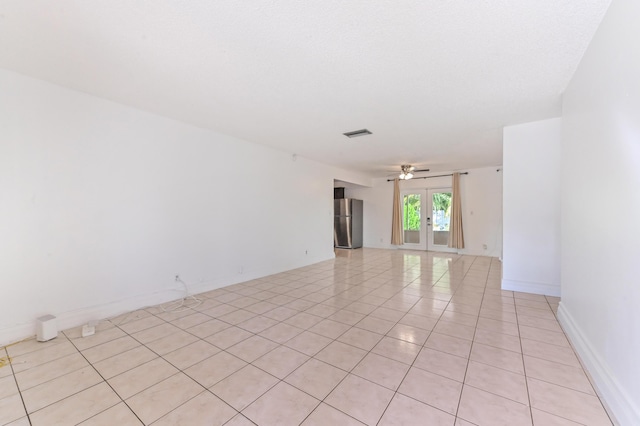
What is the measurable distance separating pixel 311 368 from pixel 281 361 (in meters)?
0.26

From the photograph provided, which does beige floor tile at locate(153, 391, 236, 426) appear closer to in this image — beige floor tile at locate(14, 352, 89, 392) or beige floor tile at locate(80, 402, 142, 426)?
beige floor tile at locate(80, 402, 142, 426)

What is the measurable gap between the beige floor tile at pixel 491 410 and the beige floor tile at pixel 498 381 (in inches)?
2.4

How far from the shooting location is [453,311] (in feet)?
9.95

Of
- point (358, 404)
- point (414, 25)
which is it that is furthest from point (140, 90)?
point (358, 404)

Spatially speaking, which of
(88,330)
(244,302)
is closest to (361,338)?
(244,302)

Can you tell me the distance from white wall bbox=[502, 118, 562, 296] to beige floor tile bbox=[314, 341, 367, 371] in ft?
9.86

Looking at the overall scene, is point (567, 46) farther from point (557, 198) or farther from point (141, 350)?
point (141, 350)

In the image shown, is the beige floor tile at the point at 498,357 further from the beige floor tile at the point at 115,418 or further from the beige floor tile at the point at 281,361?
the beige floor tile at the point at 115,418

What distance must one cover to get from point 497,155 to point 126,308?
276 inches

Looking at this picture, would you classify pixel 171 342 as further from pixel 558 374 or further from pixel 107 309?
pixel 558 374

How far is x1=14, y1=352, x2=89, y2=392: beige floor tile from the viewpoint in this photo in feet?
5.84

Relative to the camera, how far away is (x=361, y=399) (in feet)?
5.24

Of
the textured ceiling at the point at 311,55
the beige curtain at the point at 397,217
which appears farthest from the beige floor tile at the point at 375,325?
the beige curtain at the point at 397,217

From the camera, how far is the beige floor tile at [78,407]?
4.74 feet
